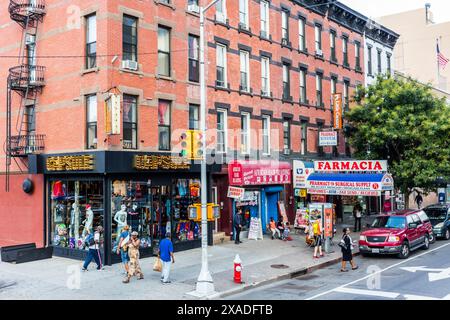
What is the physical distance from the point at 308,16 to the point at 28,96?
19.6m

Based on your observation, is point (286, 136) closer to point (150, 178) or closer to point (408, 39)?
point (150, 178)

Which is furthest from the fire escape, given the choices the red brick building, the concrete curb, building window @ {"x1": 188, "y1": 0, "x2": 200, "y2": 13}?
the concrete curb

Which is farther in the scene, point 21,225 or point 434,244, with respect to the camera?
point 434,244

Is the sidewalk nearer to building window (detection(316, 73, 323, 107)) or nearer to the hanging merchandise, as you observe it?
the hanging merchandise

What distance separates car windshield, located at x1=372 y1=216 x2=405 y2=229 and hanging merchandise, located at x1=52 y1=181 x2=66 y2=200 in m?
14.5

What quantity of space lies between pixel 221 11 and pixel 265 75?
16.7ft

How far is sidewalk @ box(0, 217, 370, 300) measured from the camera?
14555 millimetres

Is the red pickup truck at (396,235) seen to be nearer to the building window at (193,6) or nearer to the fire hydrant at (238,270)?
the fire hydrant at (238,270)

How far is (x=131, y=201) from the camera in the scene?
2000 centimetres

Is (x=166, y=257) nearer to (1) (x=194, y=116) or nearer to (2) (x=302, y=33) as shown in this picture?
(1) (x=194, y=116)

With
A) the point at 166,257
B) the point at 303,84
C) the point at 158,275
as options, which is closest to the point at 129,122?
the point at 158,275

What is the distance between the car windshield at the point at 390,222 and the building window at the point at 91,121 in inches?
526

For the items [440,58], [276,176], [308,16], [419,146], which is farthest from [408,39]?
[276,176]

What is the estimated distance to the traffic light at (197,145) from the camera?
14.5 meters
